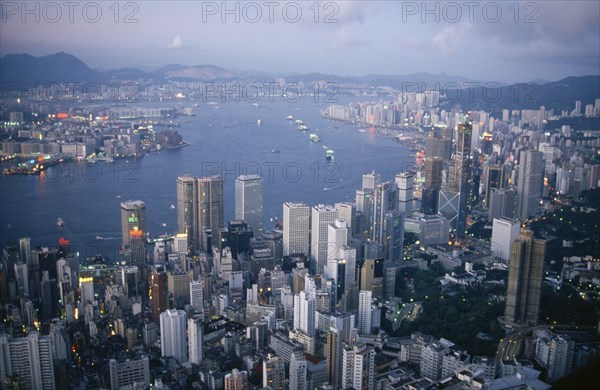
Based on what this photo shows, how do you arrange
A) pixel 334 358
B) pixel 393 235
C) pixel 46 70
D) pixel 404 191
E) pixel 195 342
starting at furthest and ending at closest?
1. pixel 404 191
2. pixel 393 235
3. pixel 46 70
4. pixel 195 342
5. pixel 334 358

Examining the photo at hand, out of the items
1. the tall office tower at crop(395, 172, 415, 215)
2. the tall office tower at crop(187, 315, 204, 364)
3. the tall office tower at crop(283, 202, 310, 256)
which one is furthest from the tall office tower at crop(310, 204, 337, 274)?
the tall office tower at crop(187, 315, 204, 364)

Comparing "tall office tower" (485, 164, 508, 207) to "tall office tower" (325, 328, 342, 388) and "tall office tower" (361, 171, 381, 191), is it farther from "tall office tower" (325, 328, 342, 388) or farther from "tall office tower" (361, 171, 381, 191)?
"tall office tower" (325, 328, 342, 388)

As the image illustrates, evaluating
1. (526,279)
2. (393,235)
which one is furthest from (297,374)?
(393,235)

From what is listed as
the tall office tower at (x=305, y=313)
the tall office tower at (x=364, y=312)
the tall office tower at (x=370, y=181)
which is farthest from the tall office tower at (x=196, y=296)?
the tall office tower at (x=370, y=181)

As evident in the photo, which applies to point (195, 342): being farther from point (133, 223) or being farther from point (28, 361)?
point (133, 223)

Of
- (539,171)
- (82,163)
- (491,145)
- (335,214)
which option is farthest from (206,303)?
(491,145)

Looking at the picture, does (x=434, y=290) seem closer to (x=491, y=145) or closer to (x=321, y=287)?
(x=321, y=287)

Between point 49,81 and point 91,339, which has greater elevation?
point 49,81

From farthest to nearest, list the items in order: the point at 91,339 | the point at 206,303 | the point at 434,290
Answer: the point at 434,290
the point at 206,303
the point at 91,339
